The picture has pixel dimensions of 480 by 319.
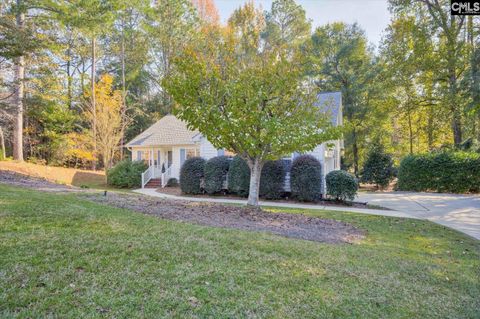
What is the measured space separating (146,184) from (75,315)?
17.2 m

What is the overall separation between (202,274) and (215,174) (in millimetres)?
10757

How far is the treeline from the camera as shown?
16547mm

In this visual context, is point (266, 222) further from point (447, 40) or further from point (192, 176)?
point (447, 40)

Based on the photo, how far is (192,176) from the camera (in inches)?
572

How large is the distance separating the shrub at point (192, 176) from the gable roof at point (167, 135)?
13.3 feet

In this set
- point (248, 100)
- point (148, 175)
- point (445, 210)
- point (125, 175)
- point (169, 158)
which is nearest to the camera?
point (248, 100)

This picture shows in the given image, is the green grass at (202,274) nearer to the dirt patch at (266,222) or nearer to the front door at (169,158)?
the dirt patch at (266,222)

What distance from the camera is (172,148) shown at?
65.1 feet

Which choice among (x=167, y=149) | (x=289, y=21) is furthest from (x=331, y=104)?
(x=289, y=21)

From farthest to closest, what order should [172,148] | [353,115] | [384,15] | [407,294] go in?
[353,115]
[384,15]
[172,148]
[407,294]

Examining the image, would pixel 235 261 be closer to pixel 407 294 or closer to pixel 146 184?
pixel 407 294

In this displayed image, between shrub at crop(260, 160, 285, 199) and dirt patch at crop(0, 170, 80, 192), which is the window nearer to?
shrub at crop(260, 160, 285, 199)

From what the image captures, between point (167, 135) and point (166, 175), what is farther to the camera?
point (167, 135)

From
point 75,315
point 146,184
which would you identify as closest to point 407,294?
point 75,315
